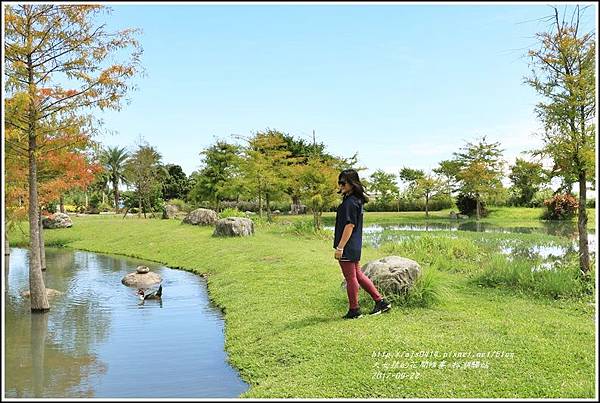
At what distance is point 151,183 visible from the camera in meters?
33.8

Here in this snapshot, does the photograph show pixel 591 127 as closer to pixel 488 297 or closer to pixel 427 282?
pixel 488 297

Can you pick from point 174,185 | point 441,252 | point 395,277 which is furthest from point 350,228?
point 174,185

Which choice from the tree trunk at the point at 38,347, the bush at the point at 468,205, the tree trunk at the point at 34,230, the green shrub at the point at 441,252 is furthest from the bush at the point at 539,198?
the tree trunk at the point at 38,347

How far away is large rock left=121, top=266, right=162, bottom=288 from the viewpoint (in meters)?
11.1

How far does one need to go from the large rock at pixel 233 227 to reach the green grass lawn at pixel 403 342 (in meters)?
7.43

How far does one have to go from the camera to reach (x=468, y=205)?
35406 mm

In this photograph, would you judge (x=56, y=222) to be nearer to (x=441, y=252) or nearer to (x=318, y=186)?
(x=318, y=186)

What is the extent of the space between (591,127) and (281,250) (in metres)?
7.63

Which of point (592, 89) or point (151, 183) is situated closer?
point (592, 89)

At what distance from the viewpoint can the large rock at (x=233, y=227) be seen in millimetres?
17578

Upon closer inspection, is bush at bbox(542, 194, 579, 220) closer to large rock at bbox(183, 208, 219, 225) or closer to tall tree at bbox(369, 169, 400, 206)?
tall tree at bbox(369, 169, 400, 206)

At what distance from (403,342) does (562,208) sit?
91.7 feet

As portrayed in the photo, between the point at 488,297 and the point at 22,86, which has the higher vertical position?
the point at 22,86

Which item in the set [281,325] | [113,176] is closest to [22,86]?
[281,325]
